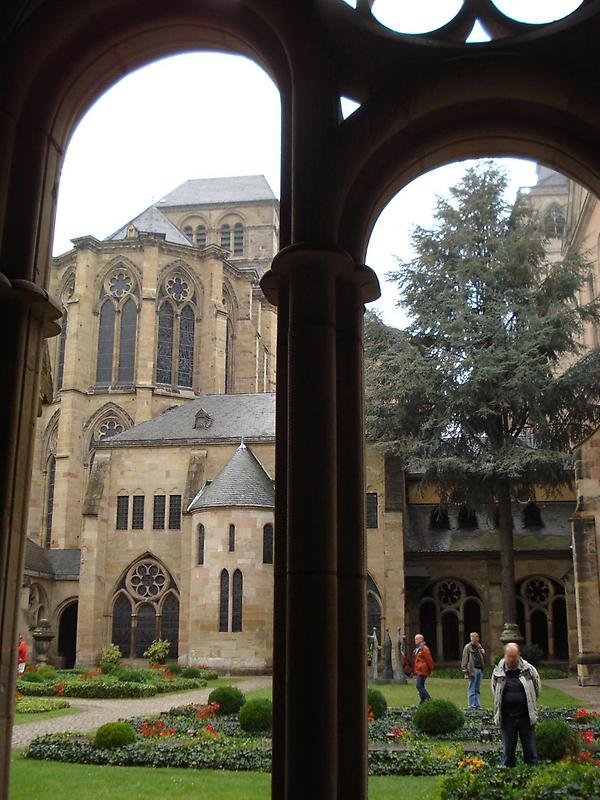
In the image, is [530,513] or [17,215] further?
[530,513]

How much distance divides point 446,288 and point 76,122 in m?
20.7

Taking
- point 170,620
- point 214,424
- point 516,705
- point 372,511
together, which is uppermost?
point 214,424

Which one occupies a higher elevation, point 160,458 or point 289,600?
point 160,458

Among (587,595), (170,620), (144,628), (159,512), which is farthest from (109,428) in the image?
(587,595)

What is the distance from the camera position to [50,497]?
41.9 m

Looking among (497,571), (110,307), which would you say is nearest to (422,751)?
(497,571)

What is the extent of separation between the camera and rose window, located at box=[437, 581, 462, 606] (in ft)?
101

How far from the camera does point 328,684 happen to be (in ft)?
16.2

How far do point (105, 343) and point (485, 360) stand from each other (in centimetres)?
2423

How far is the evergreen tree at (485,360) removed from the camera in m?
25.1

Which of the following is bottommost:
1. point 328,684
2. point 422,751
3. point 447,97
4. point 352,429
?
point 422,751

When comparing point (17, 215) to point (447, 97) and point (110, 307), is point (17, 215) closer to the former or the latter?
point (447, 97)

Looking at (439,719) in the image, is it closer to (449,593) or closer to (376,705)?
(376,705)

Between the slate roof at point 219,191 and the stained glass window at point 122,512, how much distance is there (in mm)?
33031
